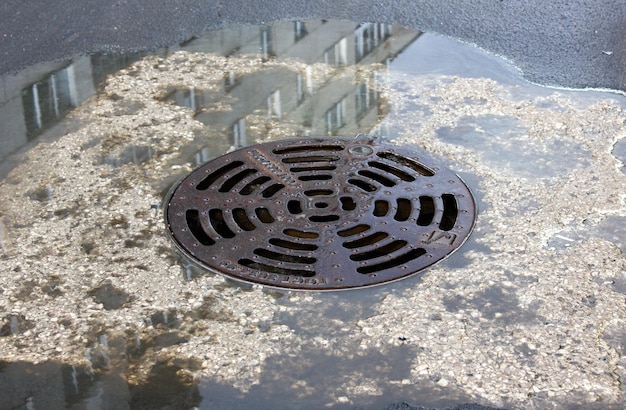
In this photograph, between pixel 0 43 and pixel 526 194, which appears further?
pixel 0 43

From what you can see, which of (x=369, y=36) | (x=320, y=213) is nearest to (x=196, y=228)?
(x=320, y=213)

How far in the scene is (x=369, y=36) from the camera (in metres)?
5.00

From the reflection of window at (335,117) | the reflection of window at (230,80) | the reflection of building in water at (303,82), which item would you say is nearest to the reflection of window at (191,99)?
the reflection of building in water at (303,82)

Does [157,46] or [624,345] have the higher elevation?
[157,46]

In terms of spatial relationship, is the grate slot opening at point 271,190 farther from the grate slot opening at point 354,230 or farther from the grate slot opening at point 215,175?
the grate slot opening at point 354,230

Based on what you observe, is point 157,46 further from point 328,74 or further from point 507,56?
point 507,56

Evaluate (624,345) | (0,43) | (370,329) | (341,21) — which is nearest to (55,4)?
(0,43)

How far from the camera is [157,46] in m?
4.89

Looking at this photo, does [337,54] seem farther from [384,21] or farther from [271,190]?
[271,190]

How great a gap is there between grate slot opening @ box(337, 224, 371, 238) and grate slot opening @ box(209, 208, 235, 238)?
42 cm

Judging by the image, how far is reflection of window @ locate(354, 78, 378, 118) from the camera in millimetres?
4144

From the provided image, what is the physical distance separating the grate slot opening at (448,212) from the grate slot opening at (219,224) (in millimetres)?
822

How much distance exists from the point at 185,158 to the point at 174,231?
58cm

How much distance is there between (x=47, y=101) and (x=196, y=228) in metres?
1.42
